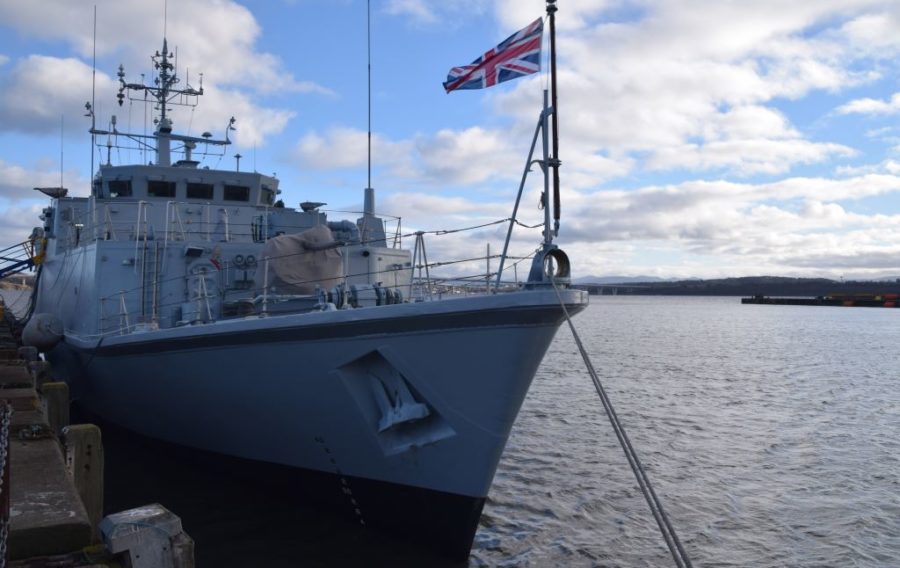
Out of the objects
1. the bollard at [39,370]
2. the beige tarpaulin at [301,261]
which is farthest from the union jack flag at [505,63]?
the bollard at [39,370]

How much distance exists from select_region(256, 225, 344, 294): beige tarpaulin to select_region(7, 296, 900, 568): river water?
2680 millimetres

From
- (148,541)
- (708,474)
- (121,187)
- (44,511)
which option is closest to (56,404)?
(44,511)

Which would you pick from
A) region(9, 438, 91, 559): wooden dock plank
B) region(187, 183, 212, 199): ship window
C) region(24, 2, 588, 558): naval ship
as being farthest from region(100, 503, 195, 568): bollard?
region(187, 183, 212, 199): ship window

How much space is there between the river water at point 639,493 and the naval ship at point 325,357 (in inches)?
23.2

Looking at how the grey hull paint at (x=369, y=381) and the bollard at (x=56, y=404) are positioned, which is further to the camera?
the bollard at (x=56, y=404)

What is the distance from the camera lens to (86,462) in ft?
18.6

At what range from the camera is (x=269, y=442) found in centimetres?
810

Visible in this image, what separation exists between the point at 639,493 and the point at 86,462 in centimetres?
722

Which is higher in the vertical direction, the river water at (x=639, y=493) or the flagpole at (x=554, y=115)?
the flagpole at (x=554, y=115)

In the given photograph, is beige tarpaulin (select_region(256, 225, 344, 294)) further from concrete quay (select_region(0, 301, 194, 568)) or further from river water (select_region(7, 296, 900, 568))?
concrete quay (select_region(0, 301, 194, 568))

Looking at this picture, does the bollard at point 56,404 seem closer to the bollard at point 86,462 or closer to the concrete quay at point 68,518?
the concrete quay at point 68,518

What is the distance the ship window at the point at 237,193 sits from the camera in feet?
44.4

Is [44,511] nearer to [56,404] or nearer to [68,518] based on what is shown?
[68,518]

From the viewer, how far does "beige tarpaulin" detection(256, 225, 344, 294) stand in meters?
9.42
